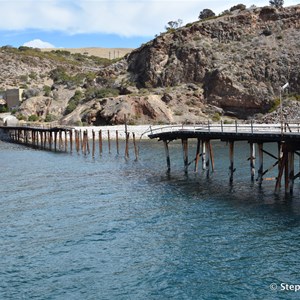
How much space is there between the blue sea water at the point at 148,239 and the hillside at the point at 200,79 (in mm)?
56023

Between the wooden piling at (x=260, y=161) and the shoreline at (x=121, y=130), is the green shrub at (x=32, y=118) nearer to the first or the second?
the shoreline at (x=121, y=130)

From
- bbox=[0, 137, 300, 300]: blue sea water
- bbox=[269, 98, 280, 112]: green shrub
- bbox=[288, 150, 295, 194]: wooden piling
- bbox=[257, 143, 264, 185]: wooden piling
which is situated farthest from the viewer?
bbox=[269, 98, 280, 112]: green shrub

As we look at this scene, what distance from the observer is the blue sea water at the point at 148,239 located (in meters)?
16.7

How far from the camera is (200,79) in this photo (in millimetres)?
100875

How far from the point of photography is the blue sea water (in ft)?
54.9

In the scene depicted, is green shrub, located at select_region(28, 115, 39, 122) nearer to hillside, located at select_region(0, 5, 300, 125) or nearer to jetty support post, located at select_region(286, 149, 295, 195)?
hillside, located at select_region(0, 5, 300, 125)

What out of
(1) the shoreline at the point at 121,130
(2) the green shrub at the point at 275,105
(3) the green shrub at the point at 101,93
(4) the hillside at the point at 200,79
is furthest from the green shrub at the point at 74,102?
(2) the green shrub at the point at 275,105

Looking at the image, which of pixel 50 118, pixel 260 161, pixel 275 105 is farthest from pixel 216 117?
pixel 260 161

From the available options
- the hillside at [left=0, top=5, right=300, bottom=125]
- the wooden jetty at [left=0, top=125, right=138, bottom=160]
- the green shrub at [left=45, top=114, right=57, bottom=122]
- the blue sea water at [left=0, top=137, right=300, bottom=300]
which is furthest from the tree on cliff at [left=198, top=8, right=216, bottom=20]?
the blue sea water at [left=0, top=137, right=300, bottom=300]

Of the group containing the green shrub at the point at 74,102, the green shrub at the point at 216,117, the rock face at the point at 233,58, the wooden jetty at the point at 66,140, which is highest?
the rock face at the point at 233,58

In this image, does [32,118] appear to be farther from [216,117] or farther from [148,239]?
[148,239]

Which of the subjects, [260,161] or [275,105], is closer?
[260,161]

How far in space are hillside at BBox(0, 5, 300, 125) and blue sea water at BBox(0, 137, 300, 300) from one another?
56.0 m

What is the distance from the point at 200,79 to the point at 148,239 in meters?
81.7
